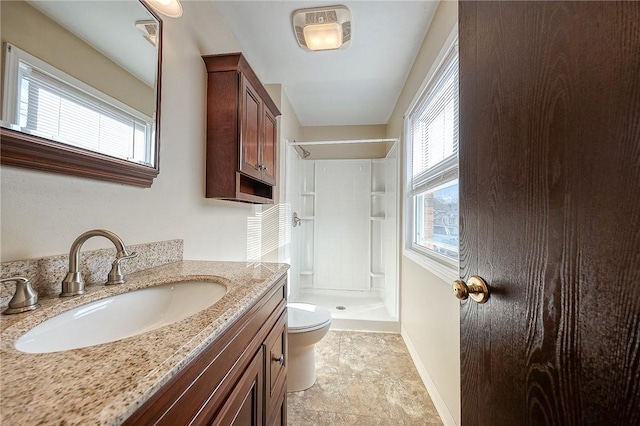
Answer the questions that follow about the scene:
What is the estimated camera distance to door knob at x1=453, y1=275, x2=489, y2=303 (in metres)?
0.60

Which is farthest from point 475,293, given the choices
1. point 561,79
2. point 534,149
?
point 561,79

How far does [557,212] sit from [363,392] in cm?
161

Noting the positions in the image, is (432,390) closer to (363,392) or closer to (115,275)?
(363,392)

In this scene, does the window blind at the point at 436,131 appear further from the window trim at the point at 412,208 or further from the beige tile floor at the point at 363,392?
the beige tile floor at the point at 363,392

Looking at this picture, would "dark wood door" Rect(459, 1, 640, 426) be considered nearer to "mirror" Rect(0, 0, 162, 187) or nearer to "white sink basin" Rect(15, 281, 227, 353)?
"white sink basin" Rect(15, 281, 227, 353)

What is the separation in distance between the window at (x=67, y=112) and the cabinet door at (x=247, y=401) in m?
0.78

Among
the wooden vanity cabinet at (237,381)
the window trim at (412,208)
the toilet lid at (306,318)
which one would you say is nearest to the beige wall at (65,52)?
the wooden vanity cabinet at (237,381)

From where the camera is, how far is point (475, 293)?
621mm

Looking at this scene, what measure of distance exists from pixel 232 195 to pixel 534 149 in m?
1.29

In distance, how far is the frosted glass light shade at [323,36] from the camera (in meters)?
1.65

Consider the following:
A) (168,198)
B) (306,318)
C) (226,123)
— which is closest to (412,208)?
(306,318)

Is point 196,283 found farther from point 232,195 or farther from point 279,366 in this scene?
point 232,195

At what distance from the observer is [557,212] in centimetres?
41

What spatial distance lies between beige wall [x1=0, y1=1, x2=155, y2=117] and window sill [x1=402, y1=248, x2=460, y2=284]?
4.79 ft
